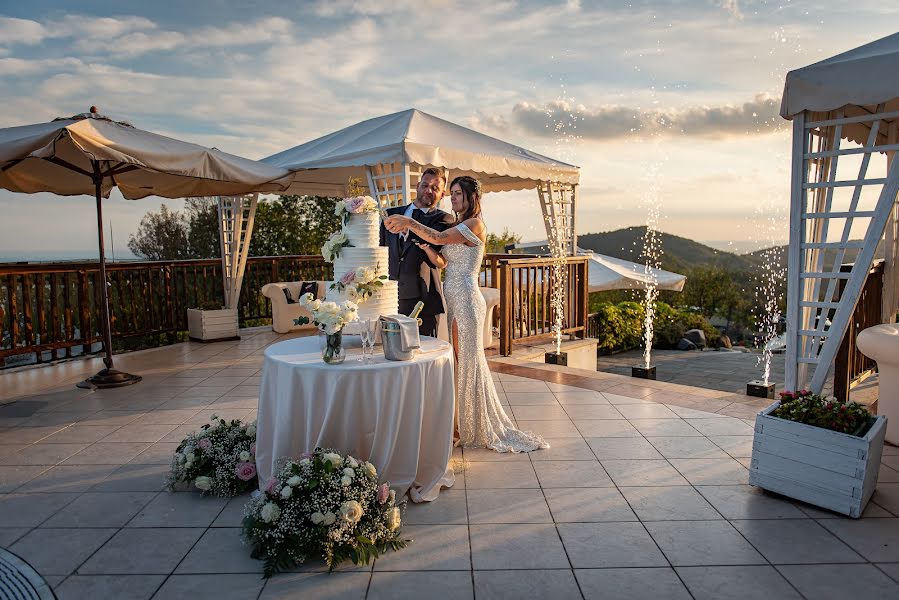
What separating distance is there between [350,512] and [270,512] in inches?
12.6

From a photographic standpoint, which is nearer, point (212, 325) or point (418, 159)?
point (418, 159)

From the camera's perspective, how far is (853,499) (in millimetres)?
2637

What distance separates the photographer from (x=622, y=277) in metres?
11.2

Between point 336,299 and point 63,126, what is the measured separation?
3197 millimetres

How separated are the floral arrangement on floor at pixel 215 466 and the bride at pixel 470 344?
130 centimetres

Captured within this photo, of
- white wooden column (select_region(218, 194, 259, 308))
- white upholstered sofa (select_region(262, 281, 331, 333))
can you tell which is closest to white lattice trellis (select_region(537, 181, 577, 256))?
white upholstered sofa (select_region(262, 281, 331, 333))

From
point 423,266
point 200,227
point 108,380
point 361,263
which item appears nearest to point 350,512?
point 361,263

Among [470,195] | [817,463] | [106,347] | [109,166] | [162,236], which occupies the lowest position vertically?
[817,463]

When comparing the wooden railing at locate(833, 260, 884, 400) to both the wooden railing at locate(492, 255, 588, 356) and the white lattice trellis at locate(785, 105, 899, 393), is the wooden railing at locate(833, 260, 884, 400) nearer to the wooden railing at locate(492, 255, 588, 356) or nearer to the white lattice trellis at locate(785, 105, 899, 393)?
the white lattice trellis at locate(785, 105, 899, 393)

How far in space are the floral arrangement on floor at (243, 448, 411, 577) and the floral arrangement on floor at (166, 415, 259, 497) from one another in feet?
1.78

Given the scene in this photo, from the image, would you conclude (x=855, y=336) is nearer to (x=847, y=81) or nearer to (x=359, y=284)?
(x=847, y=81)

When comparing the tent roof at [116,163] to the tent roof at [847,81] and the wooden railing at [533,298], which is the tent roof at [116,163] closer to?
the wooden railing at [533,298]

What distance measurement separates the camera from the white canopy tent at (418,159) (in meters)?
6.21

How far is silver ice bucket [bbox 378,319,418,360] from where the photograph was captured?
2730mm
